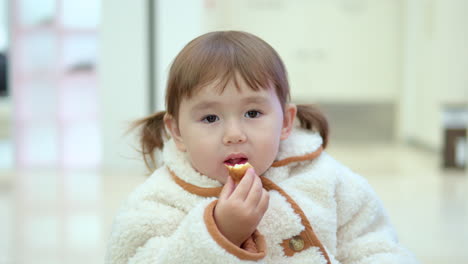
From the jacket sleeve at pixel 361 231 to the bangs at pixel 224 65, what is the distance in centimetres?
A: 19

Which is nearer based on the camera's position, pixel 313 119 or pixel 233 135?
pixel 233 135

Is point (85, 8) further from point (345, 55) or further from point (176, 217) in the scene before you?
point (176, 217)

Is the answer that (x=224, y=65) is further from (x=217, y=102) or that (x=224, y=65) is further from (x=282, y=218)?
(x=282, y=218)

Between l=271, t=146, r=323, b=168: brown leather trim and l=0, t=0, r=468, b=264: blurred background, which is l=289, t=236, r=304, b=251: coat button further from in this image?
l=0, t=0, r=468, b=264: blurred background

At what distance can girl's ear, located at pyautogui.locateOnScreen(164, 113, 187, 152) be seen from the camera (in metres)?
0.89

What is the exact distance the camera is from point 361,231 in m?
0.89

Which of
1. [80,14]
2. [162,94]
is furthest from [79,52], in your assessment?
[162,94]

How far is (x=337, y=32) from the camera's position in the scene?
15.1 feet

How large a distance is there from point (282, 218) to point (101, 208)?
1592 millimetres

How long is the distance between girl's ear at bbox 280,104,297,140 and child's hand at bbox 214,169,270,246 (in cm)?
16

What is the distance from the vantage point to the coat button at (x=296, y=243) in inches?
32.2

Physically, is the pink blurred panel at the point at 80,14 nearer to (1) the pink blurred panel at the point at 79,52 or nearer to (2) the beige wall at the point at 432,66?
(1) the pink blurred panel at the point at 79,52

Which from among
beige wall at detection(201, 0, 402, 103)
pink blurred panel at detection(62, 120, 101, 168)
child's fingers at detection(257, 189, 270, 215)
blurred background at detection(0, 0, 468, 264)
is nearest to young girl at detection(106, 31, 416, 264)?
child's fingers at detection(257, 189, 270, 215)

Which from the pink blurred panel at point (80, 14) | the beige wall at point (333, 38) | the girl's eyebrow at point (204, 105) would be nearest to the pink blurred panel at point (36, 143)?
the pink blurred panel at point (80, 14)
